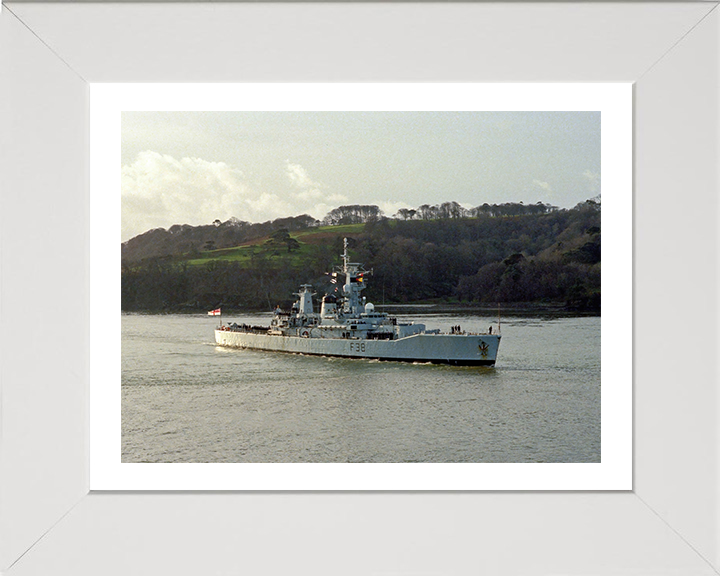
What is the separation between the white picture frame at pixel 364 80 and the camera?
1848 millimetres

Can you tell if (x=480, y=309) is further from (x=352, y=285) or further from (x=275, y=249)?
(x=275, y=249)

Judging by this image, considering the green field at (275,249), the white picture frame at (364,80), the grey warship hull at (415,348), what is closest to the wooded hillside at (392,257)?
the green field at (275,249)

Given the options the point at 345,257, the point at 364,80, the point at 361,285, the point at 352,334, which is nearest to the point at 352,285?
the point at 361,285

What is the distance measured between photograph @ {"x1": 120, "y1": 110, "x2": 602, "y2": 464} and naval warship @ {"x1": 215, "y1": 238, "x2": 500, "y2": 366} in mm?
30

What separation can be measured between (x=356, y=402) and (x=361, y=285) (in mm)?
1750

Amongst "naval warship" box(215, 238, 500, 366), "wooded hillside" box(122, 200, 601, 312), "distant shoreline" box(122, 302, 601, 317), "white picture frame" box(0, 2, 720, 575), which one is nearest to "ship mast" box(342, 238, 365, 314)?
"naval warship" box(215, 238, 500, 366)

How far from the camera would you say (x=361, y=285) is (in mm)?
8547
